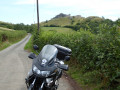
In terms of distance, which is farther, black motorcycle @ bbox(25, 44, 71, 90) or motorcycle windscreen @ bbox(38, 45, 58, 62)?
Answer: motorcycle windscreen @ bbox(38, 45, 58, 62)

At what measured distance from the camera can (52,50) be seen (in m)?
5.19

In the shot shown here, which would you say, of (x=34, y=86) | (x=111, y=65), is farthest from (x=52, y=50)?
(x=111, y=65)

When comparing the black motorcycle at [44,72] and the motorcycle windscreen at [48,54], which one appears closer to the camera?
the black motorcycle at [44,72]

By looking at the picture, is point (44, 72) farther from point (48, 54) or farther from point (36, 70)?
point (48, 54)

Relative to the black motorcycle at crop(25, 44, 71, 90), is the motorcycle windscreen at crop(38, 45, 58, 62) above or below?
above

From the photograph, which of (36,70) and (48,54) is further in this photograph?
(48,54)

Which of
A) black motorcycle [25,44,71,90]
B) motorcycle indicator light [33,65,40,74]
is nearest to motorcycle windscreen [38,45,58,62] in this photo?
black motorcycle [25,44,71,90]

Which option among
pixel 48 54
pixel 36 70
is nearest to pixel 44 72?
pixel 36 70

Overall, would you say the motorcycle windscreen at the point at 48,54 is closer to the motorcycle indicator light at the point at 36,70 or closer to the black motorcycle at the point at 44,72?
the black motorcycle at the point at 44,72

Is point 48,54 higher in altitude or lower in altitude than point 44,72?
higher

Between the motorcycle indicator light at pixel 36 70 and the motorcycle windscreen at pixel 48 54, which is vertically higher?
the motorcycle windscreen at pixel 48 54

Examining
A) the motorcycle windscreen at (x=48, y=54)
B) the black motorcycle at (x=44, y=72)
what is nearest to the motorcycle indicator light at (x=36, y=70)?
the black motorcycle at (x=44, y=72)

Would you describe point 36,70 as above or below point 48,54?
below

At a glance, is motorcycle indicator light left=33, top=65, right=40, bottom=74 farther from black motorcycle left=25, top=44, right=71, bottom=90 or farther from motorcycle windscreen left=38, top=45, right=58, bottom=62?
motorcycle windscreen left=38, top=45, right=58, bottom=62
